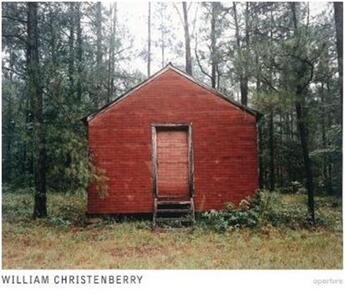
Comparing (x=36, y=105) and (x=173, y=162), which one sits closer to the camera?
(x=36, y=105)

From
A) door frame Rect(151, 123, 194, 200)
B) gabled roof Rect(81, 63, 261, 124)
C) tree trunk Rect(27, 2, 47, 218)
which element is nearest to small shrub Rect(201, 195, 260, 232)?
door frame Rect(151, 123, 194, 200)

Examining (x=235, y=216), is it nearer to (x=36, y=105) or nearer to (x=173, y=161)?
(x=173, y=161)

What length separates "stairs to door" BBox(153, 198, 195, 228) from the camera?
Answer: 1189 centimetres

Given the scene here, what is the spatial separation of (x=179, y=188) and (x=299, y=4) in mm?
11545

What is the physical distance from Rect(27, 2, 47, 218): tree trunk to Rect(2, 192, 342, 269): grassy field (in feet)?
2.42

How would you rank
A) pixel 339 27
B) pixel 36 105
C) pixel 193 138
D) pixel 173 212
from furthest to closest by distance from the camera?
pixel 193 138 → pixel 173 212 → pixel 36 105 → pixel 339 27

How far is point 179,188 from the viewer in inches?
500

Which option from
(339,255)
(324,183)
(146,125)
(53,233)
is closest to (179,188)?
(146,125)

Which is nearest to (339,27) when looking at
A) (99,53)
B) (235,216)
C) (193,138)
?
(193,138)

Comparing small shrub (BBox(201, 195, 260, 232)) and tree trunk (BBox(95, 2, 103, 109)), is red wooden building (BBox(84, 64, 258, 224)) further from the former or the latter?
tree trunk (BBox(95, 2, 103, 109))

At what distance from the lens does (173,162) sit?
12.7 meters

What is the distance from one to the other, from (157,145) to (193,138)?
94 centimetres

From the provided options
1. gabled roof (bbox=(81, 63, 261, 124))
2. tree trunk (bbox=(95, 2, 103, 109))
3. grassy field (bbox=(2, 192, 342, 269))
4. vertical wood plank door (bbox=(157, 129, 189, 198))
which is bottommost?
grassy field (bbox=(2, 192, 342, 269))

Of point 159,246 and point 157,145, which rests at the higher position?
point 157,145
